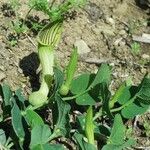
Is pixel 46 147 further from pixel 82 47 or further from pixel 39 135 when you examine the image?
pixel 82 47

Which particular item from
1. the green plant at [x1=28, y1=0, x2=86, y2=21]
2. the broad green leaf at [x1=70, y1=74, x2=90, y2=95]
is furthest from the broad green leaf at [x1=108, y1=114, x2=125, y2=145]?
the green plant at [x1=28, y1=0, x2=86, y2=21]

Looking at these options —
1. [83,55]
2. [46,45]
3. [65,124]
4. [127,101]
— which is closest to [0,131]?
[65,124]

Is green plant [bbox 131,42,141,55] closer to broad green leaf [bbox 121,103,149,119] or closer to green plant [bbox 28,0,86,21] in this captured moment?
green plant [bbox 28,0,86,21]

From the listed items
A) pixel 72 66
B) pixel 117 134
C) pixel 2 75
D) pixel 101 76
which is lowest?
pixel 117 134

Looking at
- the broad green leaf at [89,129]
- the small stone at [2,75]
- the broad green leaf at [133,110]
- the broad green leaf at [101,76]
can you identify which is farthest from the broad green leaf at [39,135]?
the small stone at [2,75]

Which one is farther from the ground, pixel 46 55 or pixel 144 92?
pixel 46 55

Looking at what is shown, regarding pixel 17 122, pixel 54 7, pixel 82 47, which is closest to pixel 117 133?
pixel 17 122
